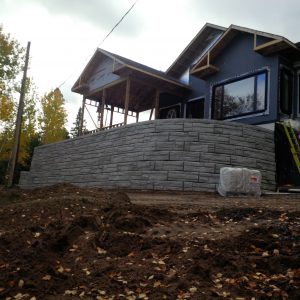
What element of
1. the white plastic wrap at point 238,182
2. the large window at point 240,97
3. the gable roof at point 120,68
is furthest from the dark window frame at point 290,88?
the gable roof at point 120,68

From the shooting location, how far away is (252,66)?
560 inches

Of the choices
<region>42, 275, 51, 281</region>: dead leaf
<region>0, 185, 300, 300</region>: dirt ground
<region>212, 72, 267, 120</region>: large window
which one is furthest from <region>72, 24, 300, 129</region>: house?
<region>42, 275, 51, 281</region>: dead leaf

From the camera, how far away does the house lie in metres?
13.4

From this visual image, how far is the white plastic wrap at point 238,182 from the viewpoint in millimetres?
10148

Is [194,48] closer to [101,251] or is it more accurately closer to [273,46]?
[273,46]

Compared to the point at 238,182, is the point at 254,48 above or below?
above

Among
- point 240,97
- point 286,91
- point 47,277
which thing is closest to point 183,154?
point 240,97

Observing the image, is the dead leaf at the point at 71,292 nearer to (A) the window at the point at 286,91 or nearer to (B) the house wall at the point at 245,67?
(B) the house wall at the point at 245,67

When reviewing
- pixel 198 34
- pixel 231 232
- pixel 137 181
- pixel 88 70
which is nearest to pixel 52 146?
pixel 88 70

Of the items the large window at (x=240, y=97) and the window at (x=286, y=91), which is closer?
the window at (x=286, y=91)

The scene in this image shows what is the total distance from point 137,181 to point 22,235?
7086 millimetres

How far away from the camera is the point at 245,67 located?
1457 centimetres

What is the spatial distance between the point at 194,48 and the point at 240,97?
5761 mm

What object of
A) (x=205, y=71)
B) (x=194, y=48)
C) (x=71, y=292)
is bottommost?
(x=71, y=292)
